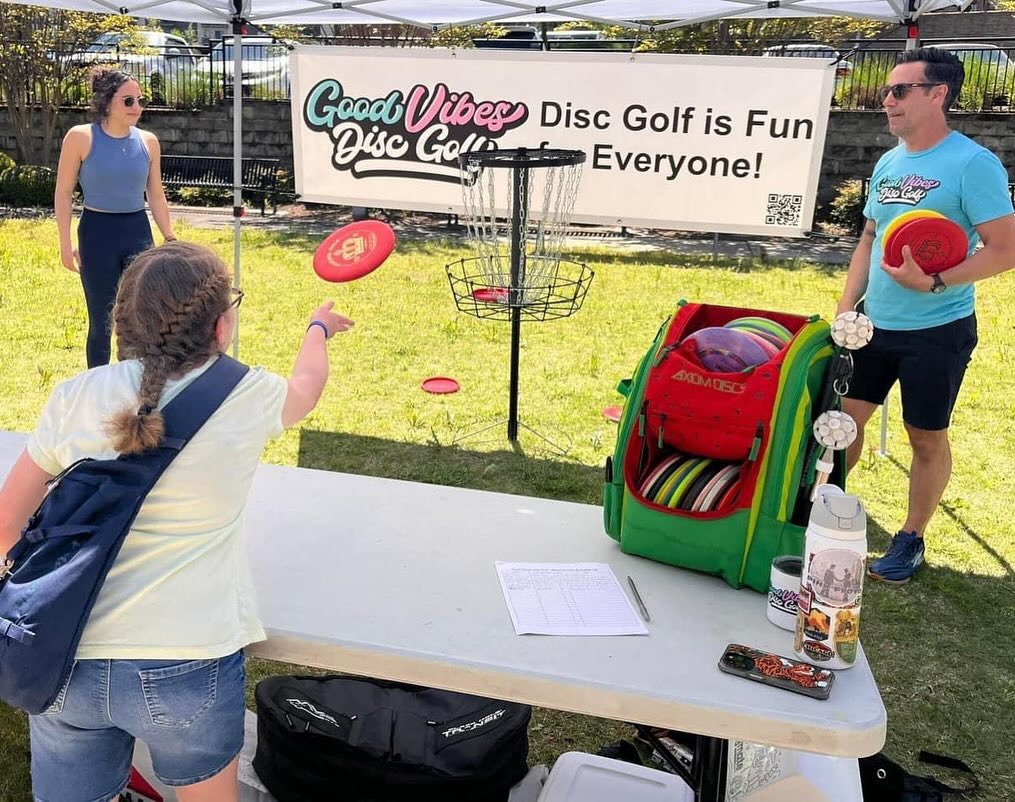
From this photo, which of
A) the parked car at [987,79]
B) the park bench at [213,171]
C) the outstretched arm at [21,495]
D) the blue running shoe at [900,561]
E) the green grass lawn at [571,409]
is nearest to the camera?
the outstretched arm at [21,495]

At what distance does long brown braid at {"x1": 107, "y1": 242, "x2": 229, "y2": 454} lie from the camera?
1.63 m

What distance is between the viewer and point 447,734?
→ 2104 mm

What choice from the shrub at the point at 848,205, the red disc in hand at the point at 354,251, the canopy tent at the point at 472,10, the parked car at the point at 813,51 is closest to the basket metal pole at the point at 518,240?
the canopy tent at the point at 472,10

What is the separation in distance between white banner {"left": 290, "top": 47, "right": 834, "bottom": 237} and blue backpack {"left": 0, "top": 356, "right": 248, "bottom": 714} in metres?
3.72

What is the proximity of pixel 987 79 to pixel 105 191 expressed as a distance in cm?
1032

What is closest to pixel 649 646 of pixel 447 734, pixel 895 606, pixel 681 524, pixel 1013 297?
pixel 681 524

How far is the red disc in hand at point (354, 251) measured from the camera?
97.8 inches

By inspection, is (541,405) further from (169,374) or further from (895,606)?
(169,374)

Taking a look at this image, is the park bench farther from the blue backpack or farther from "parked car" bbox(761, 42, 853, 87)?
the blue backpack

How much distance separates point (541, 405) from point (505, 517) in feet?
10.0

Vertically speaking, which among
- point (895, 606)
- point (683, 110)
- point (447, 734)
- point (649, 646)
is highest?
point (683, 110)

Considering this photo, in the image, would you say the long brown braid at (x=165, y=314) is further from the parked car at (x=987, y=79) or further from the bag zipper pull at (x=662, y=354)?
the parked car at (x=987, y=79)

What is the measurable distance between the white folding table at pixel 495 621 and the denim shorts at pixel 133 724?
0.14 meters

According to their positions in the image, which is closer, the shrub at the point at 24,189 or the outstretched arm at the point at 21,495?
the outstretched arm at the point at 21,495
